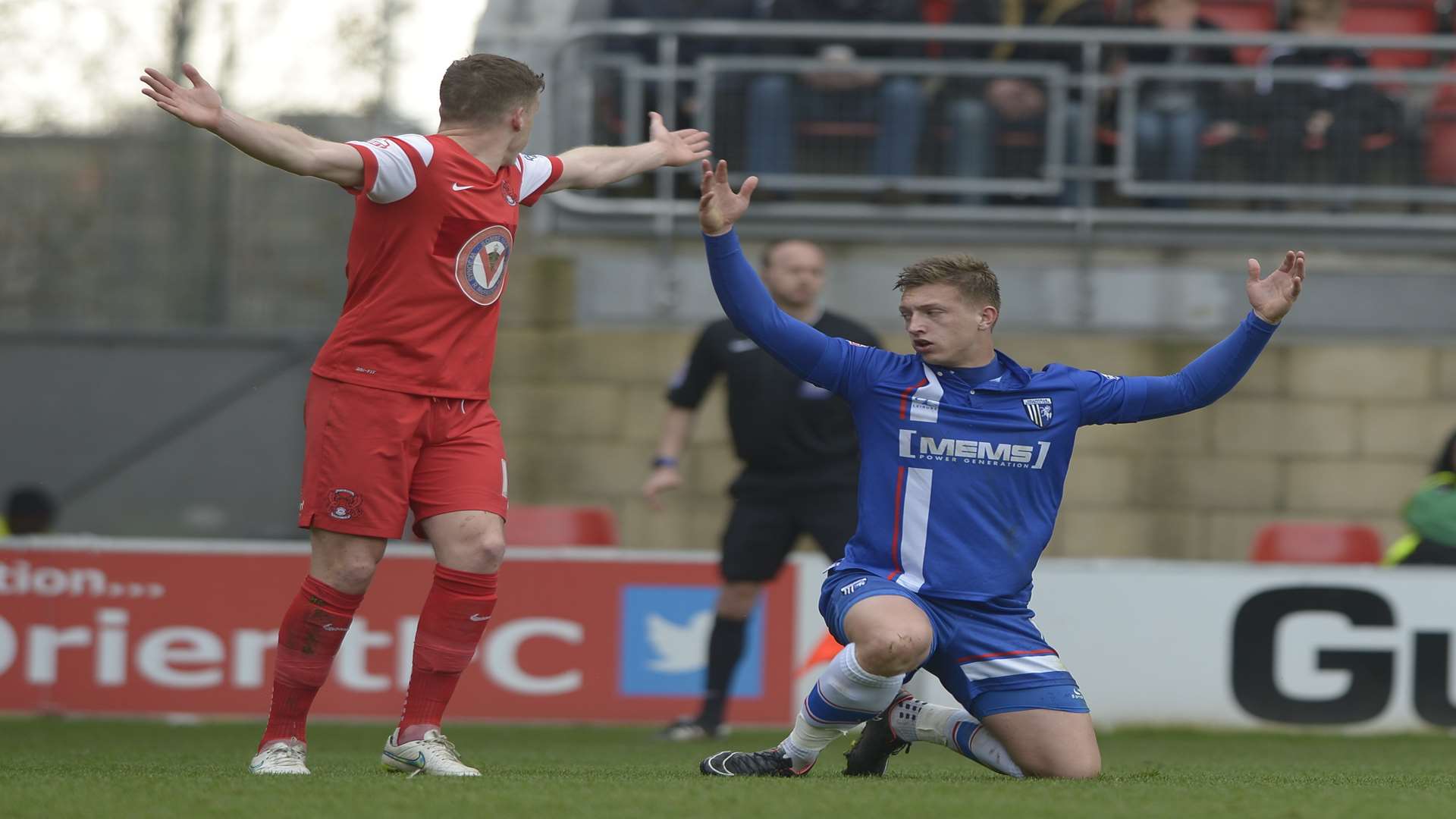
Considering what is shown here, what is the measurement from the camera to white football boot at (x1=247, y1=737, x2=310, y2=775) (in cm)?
488

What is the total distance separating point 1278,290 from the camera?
16.6 ft

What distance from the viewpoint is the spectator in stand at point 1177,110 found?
10617 mm

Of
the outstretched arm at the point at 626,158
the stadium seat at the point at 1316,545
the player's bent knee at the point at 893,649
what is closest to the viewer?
the player's bent knee at the point at 893,649

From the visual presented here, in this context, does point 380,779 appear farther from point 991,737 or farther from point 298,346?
point 298,346

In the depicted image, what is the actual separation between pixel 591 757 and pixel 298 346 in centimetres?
581

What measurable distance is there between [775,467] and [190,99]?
3.46 m

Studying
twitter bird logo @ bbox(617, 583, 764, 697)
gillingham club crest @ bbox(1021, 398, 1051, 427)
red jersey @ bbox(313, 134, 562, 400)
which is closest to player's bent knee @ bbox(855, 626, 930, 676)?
gillingham club crest @ bbox(1021, 398, 1051, 427)

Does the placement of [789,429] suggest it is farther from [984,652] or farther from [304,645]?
[304,645]

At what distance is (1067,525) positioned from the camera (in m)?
10.7

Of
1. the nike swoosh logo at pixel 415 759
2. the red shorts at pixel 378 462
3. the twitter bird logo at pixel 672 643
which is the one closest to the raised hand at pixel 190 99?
the red shorts at pixel 378 462

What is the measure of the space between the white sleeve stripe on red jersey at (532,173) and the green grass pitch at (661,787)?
5.27 feet

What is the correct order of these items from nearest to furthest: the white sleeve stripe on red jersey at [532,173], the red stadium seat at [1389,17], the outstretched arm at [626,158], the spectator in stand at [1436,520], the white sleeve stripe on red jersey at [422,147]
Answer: the white sleeve stripe on red jersey at [422,147] < the white sleeve stripe on red jersey at [532,173] < the outstretched arm at [626,158] < the spectator in stand at [1436,520] < the red stadium seat at [1389,17]

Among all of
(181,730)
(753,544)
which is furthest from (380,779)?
(181,730)

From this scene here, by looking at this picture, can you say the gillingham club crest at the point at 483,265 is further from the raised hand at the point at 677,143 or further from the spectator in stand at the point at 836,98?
the spectator in stand at the point at 836,98
